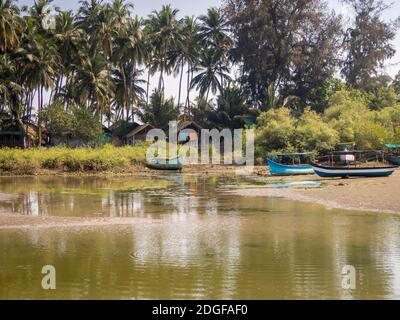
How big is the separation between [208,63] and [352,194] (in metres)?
43.7

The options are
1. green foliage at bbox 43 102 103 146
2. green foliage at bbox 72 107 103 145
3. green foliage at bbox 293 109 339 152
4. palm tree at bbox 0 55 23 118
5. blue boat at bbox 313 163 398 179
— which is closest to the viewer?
blue boat at bbox 313 163 398 179

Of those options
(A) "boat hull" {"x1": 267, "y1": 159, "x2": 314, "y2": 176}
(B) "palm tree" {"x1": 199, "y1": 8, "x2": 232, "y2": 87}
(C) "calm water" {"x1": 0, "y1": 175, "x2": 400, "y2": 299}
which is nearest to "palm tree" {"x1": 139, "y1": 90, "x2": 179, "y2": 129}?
(B) "palm tree" {"x1": 199, "y1": 8, "x2": 232, "y2": 87}

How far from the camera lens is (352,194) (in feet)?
76.0

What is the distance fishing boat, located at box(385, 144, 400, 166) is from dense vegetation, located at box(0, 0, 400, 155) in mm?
4576

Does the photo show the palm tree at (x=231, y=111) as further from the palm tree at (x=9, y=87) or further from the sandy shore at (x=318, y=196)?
the sandy shore at (x=318, y=196)

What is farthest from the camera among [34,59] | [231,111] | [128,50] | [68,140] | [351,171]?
[128,50]

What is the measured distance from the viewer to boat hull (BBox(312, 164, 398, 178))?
31.3 meters

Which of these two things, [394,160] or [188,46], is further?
[188,46]

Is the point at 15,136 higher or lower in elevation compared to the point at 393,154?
higher

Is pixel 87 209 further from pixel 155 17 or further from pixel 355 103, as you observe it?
pixel 155 17

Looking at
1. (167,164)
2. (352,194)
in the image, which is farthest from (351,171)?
(167,164)

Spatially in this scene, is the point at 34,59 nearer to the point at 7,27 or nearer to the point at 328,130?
the point at 7,27

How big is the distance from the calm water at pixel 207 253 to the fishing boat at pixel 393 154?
836 inches

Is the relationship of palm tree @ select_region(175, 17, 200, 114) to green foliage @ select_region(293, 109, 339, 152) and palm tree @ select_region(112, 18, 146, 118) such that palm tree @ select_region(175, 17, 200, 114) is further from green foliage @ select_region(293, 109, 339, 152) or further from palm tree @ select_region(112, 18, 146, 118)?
green foliage @ select_region(293, 109, 339, 152)
